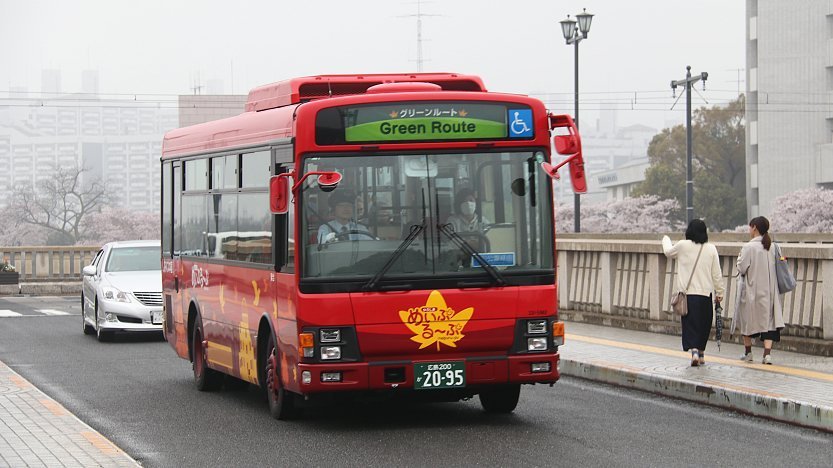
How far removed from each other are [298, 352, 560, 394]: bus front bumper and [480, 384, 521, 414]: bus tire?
0.90m

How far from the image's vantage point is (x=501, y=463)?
30.5 ft

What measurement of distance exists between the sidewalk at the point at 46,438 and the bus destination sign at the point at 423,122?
9.19 ft

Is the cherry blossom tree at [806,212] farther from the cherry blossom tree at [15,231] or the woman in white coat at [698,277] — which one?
the cherry blossom tree at [15,231]

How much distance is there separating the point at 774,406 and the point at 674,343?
6.42 m

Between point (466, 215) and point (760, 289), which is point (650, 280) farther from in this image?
point (466, 215)

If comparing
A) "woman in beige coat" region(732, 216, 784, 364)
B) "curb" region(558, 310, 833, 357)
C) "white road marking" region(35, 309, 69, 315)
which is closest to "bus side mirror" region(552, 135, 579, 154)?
"woman in beige coat" region(732, 216, 784, 364)

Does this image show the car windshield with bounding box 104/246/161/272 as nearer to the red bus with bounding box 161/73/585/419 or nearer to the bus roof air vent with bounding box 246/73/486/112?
the bus roof air vent with bounding box 246/73/486/112

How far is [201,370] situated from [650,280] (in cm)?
759

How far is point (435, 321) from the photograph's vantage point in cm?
1086

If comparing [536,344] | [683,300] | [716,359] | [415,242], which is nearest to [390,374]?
[415,242]

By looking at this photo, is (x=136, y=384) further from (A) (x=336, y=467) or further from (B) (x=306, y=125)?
(A) (x=336, y=467)

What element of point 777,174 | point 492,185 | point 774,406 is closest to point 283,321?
point 492,185

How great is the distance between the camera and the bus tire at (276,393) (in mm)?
11812

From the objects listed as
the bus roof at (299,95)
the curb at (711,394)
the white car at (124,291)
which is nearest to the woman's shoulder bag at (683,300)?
the curb at (711,394)
